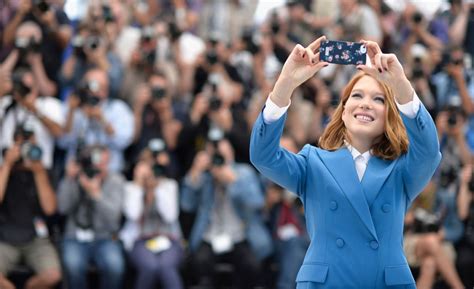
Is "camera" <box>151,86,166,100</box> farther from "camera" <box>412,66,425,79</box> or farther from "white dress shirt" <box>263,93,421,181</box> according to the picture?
"white dress shirt" <box>263,93,421,181</box>

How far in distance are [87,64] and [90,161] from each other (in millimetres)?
1336

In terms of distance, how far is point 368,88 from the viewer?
4.32 meters

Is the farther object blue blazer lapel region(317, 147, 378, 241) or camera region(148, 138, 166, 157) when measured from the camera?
camera region(148, 138, 166, 157)

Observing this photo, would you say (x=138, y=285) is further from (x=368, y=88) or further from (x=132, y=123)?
(x=368, y=88)

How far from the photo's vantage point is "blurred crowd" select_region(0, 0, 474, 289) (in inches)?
327

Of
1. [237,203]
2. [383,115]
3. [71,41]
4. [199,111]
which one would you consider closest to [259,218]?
[237,203]

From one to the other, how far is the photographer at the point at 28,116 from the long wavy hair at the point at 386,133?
14.7 feet

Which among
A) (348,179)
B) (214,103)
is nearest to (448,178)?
(214,103)

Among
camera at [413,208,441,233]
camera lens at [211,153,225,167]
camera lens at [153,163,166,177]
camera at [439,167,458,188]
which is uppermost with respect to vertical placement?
camera lens at [211,153,225,167]

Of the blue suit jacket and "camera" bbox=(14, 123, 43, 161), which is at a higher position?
the blue suit jacket

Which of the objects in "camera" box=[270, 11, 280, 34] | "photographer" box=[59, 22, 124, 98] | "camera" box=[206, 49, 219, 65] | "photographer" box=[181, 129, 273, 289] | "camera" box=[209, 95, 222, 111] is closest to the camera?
"photographer" box=[181, 129, 273, 289]

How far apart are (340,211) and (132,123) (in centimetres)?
509

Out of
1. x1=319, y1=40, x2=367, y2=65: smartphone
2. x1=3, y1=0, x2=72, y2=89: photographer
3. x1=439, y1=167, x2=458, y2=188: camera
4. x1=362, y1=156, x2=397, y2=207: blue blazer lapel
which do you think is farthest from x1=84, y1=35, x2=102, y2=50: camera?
x1=319, y1=40, x2=367, y2=65: smartphone

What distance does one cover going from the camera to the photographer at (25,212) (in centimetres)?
811
